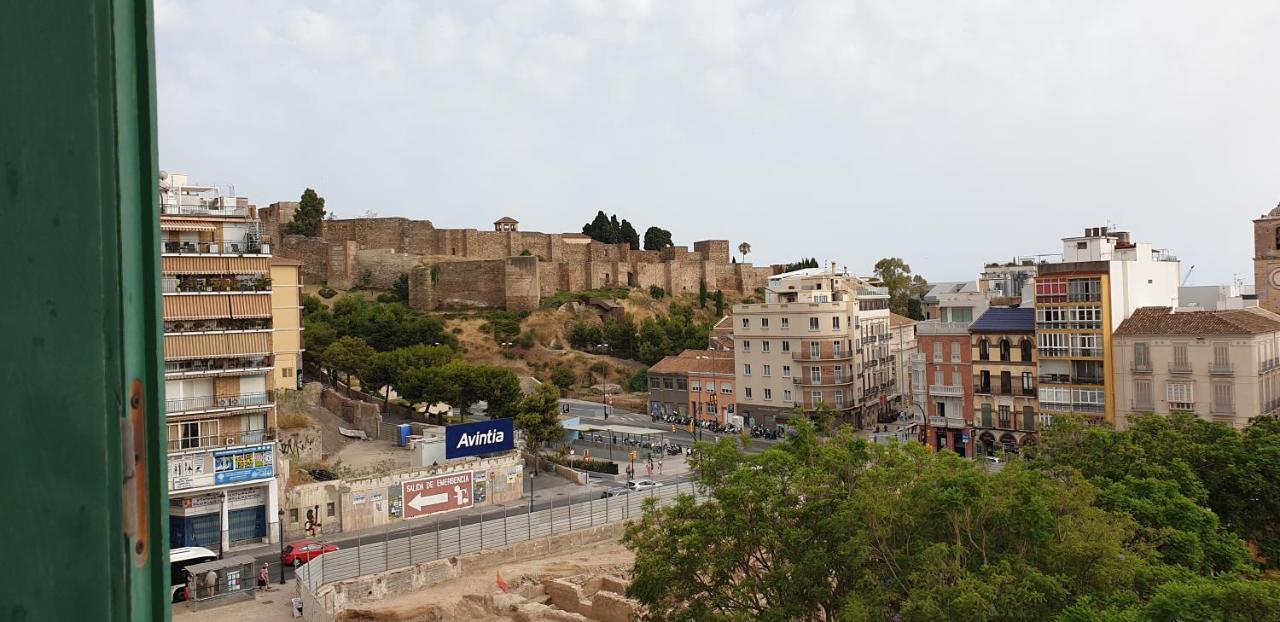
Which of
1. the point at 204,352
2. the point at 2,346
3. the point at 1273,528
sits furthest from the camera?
the point at 204,352

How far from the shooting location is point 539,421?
111 feet

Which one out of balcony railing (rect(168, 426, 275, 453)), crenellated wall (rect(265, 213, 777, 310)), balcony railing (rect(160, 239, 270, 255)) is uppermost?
crenellated wall (rect(265, 213, 777, 310))

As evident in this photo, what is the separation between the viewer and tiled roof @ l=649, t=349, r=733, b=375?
46.2 metres

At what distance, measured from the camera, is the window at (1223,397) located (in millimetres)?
29031

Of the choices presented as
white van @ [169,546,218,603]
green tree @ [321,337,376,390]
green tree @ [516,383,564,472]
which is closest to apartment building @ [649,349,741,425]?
green tree @ [516,383,564,472]

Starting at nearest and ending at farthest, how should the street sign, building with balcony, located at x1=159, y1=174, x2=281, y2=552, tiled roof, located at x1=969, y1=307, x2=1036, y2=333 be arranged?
building with balcony, located at x1=159, y1=174, x2=281, y2=552 → the street sign → tiled roof, located at x1=969, y1=307, x2=1036, y2=333

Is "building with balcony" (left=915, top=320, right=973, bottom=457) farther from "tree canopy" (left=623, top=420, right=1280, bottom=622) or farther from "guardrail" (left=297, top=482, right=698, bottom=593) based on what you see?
"tree canopy" (left=623, top=420, right=1280, bottom=622)

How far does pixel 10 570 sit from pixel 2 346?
280 millimetres

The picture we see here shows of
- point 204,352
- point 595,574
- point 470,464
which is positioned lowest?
point 595,574

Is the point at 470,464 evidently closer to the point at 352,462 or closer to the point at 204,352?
the point at 352,462

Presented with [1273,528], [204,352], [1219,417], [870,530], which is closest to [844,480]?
[870,530]

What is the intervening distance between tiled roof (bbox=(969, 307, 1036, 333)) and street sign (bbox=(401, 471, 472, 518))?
64.6ft

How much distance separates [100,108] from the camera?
3.99 feet

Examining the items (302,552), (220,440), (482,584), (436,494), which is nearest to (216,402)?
(220,440)
